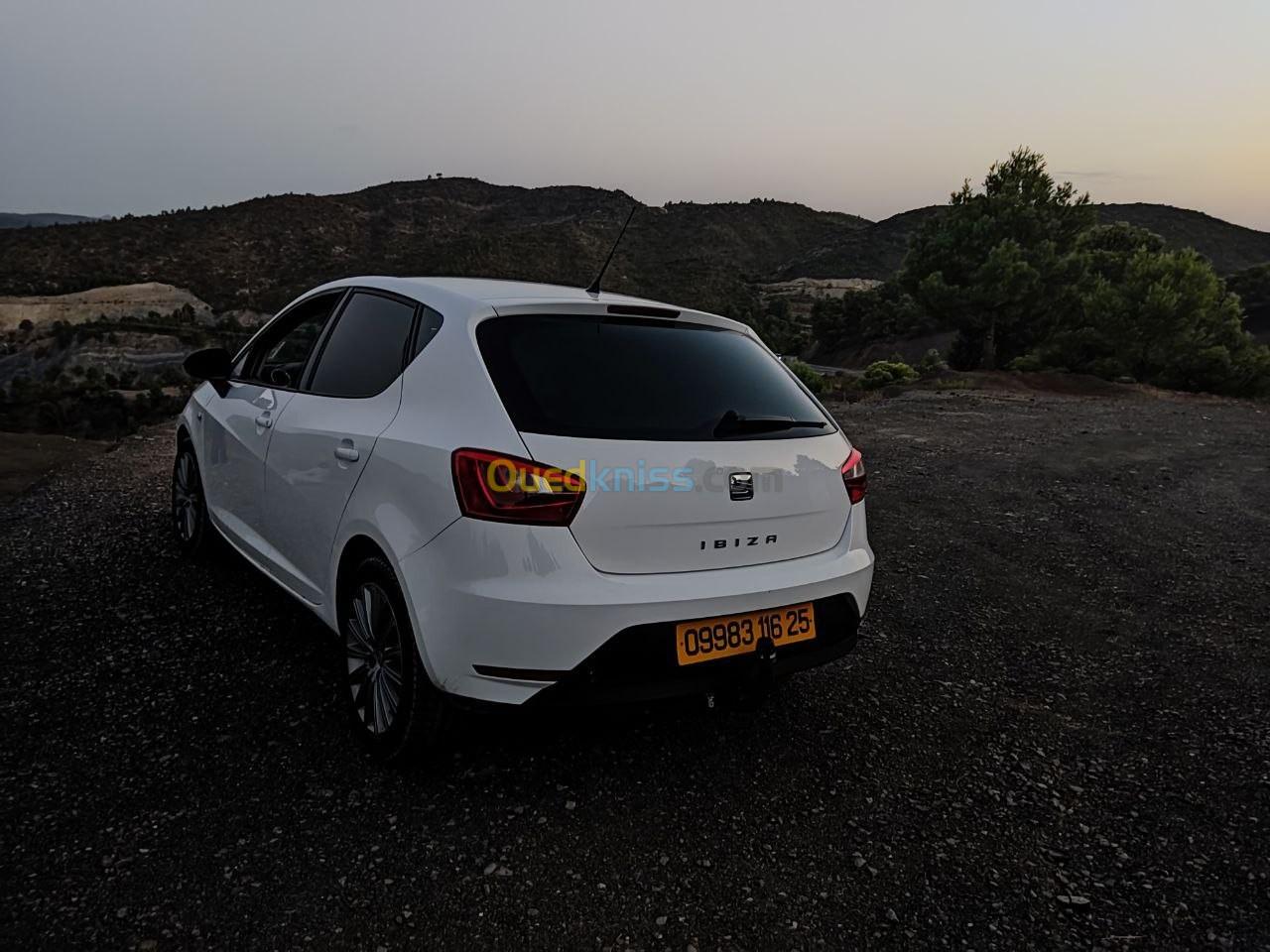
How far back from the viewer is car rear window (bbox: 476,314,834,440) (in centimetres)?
241

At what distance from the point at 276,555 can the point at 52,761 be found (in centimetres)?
105

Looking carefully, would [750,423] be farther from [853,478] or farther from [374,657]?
[374,657]

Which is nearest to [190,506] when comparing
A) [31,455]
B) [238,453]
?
[238,453]

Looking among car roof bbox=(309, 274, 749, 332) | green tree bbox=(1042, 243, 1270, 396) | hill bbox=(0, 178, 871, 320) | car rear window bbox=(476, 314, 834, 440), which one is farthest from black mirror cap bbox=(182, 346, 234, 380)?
hill bbox=(0, 178, 871, 320)

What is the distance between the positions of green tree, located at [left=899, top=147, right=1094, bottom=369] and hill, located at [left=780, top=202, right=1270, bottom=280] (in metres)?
29.2

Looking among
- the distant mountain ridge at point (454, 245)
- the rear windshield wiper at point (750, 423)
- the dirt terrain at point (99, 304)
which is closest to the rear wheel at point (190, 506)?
the rear windshield wiper at point (750, 423)

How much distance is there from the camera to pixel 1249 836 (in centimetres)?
258

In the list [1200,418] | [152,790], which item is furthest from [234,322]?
[152,790]

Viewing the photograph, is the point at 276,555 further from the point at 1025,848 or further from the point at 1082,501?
the point at 1082,501

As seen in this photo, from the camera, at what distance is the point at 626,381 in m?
2.57

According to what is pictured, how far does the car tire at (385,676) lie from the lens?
252 cm

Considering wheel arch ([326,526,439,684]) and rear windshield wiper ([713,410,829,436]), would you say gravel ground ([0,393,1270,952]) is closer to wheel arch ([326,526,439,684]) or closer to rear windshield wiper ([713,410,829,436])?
wheel arch ([326,526,439,684])

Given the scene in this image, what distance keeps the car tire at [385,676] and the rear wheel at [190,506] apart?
212 cm

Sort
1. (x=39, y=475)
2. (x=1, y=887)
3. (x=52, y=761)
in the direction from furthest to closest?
(x=39, y=475) < (x=52, y=761) < (x=1, y=887)
